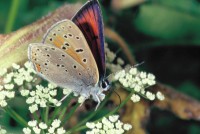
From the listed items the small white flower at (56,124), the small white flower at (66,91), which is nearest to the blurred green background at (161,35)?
the small white flower at (66,91)

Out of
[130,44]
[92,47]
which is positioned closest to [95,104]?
[92,47]

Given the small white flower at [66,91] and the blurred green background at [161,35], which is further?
the blurred green background at [161,35]

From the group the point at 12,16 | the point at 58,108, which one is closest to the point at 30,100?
the point at 58,108

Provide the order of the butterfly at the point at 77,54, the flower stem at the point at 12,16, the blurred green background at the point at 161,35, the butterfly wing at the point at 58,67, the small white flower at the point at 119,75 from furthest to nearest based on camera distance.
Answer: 1. the blurred green background at the point at 161,35
2. the flower stem at the point at 12,16
3. the small white flower at the point at 119,75
4. the butterfly wing at the point at 58,67
5. the butterfly at the point at 77,54

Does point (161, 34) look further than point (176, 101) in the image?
Yes

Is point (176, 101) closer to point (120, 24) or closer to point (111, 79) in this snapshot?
point (111, 79)

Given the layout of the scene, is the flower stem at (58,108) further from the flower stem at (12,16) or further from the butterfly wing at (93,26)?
the flower stem at (12,16)

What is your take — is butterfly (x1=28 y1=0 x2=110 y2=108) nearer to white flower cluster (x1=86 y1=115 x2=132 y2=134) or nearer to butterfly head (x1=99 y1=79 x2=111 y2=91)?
butterfly head (x1=99 y1=79 x2=111 y2=91)

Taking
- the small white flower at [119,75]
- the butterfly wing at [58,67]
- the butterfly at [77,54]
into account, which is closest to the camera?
the butterfly at [77,54]
